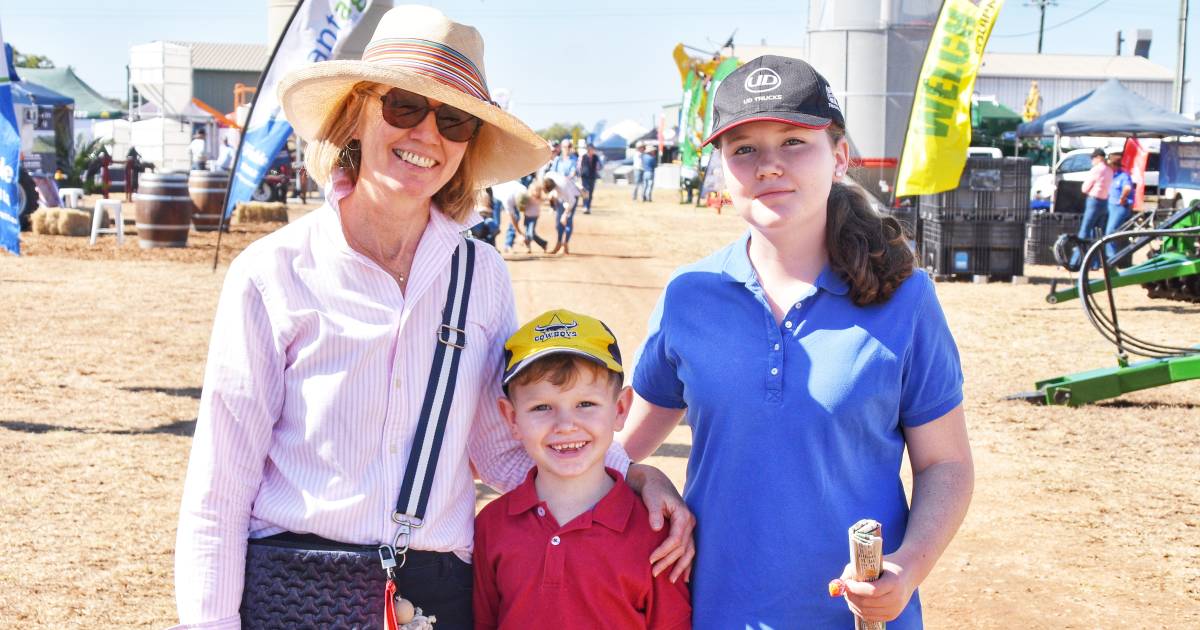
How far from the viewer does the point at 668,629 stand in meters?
2.49

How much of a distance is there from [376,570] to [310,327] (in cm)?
48

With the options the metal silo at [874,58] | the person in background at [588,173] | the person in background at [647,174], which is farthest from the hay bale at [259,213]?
the person in background at [647,174]

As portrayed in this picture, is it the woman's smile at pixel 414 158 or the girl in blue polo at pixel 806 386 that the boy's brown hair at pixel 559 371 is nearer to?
the girl in blue polo at pixel 806 386

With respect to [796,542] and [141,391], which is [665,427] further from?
[141,391]

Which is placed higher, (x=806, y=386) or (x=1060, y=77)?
(x=1060, y=77)

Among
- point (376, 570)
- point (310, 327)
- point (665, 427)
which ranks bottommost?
point (376, 570)

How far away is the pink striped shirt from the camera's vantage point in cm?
227

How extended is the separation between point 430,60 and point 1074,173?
30187 mm

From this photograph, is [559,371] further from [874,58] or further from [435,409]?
[874,58]

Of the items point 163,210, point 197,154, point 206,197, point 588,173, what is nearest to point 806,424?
point 163,210

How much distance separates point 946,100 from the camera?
13000 mm

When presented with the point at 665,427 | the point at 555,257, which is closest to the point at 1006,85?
the point at 555,257

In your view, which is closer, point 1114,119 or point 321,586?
point 321,586

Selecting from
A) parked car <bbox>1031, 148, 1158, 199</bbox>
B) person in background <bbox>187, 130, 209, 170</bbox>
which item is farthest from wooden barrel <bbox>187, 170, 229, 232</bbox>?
parked car <bbox>1031, 148, 1158, 199</bbox>
